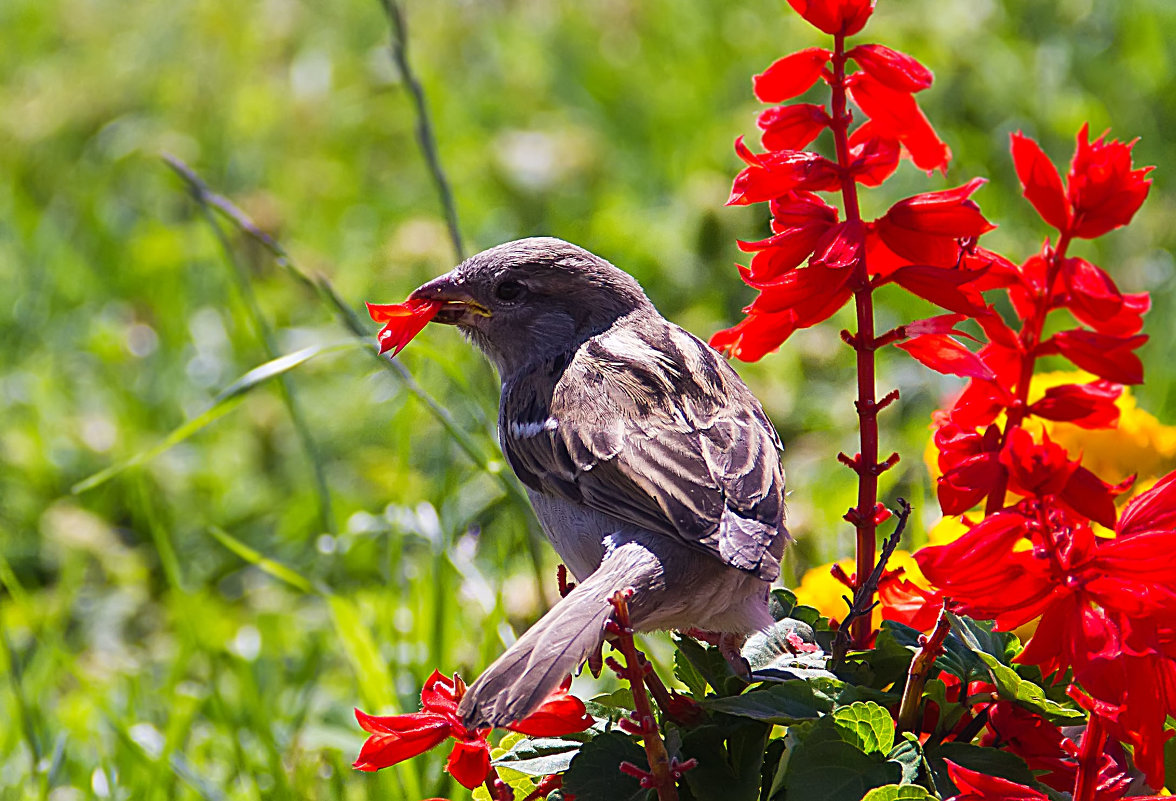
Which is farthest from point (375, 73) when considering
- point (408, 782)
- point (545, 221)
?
point (408, 782)

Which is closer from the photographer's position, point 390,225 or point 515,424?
point 515,424

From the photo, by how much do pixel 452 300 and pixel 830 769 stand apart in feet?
3.85

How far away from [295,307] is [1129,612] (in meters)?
3.96

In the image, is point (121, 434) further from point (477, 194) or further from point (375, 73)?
point (375, 73)

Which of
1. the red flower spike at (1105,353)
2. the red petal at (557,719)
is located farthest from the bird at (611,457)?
the red flower spike at (1105,353)

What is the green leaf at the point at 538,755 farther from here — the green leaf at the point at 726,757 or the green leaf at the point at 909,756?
the green leaf at the point at 909,756

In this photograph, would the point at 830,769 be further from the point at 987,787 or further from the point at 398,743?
the point at 398,743

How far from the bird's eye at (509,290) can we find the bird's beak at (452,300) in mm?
36

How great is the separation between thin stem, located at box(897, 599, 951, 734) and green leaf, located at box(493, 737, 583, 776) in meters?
0.37

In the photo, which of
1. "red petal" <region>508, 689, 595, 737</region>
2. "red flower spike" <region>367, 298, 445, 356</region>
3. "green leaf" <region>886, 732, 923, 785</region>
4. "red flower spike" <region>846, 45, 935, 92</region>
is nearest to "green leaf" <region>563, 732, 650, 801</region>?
"red petal" <region>508, 689, 595, 737</region>

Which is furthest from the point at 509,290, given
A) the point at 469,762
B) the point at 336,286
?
the point at 336,286

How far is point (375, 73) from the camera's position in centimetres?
613

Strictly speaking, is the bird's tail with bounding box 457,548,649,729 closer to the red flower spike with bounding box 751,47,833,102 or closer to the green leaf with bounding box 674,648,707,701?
the green leaf with bounding box 674,648,707,701

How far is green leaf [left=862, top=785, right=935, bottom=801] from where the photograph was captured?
1.34 m
